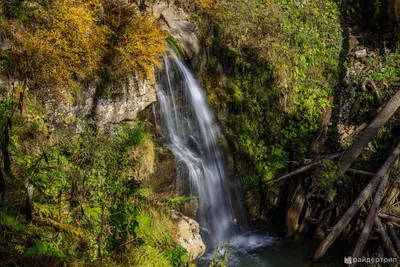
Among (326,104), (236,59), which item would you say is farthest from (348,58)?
(236,59)

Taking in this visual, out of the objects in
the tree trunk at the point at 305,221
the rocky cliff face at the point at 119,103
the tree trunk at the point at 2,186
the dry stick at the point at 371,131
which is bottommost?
the tree trunk at the point at 305,221

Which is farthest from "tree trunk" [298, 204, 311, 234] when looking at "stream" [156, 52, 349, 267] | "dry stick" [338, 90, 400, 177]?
"dry stick" [338, 90, 400, 177]

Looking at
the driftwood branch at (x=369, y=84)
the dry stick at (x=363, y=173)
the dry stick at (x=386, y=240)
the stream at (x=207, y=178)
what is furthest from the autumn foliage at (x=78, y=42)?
the driftwood branch at (x=369, y=84)

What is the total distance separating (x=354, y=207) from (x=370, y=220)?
39 cm

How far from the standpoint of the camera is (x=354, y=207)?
23.5 ft

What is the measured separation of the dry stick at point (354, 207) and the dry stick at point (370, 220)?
0.12m

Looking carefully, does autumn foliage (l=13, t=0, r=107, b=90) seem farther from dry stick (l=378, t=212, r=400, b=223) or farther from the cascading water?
dry stick (l=378, t=212, r=400, b=223)

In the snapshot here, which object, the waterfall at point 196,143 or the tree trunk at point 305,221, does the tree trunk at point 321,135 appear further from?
the waterfall at point 196,143

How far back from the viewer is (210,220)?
23.9 feet

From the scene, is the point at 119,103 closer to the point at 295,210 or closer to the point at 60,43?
the point at 60,43

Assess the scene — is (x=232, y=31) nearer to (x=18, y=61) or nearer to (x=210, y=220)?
(x=210, y=220)

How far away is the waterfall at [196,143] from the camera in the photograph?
23.0 feet

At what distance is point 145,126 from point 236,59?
384 centimetres

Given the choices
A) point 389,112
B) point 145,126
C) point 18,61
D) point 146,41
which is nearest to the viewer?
point 18,61
